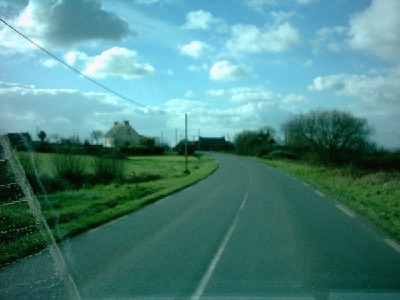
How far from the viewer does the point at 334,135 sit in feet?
161

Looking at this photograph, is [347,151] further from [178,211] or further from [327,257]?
[327,257]

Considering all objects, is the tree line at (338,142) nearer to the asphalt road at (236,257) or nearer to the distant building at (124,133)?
the asphalt road at (236,257)

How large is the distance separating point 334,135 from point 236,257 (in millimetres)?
42934

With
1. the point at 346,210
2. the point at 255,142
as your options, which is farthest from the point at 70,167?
the point at 255,142

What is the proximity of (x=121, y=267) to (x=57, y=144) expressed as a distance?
22839 mm

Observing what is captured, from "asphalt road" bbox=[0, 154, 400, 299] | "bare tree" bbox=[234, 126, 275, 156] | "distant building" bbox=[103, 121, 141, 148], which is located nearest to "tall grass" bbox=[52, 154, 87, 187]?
"asphalt road" bbox=[0, 154, 400, 299]

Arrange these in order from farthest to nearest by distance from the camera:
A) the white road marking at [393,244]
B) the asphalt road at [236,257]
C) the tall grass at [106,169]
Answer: the tall grass at [106,169], the white road marking at [393,244], the asphalt road at [236,257]

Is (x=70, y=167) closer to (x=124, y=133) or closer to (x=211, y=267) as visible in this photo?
(x=211, y=267)

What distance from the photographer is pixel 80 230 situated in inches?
454

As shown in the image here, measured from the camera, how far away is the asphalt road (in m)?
6.35

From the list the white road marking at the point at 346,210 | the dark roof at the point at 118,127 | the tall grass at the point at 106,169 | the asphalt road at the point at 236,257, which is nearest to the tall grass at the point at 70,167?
the tall grass at the point at 106,169

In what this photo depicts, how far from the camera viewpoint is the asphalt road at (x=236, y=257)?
635 cm

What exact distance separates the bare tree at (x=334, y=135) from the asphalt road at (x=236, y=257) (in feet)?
113

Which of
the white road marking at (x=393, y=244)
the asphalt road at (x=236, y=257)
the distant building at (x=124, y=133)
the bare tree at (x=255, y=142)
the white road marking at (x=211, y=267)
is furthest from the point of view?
the distant building at (x=124, y=133)
